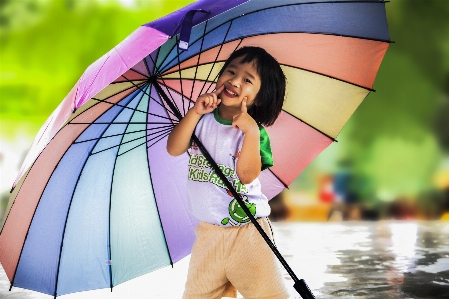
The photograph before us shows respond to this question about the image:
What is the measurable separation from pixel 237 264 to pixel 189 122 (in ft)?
1.43

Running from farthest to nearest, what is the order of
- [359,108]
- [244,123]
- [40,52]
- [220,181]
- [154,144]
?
1. [40,52]
2. [359,108]
3. [154,144]
4. [220,181]
5. [244,123]

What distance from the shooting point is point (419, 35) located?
30.4ft

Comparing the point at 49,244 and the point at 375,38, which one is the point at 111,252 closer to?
the point at 49,244

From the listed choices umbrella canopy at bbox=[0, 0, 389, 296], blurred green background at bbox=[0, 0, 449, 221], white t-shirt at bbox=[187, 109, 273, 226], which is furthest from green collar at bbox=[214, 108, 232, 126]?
blurred green background at bbox=[0, 0, 449, 221]

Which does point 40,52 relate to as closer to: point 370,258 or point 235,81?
point 370,258

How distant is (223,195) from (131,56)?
1.64 ft

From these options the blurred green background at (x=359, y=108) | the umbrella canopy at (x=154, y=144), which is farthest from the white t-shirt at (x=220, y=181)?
the blurred green background at (x=359, y=108)

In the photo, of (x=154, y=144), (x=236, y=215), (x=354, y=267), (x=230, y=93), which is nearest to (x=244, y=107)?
(x=230, y=93)

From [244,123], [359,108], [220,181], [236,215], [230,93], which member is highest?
[359,108]

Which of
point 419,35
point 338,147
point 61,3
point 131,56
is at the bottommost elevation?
point 131,56

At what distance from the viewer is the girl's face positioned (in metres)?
2.02

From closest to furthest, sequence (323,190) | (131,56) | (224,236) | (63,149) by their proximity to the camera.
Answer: (131,56), (224,236), (63,149), (323,190)

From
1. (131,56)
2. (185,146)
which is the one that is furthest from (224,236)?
(131,56)

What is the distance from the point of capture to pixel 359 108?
8984mm
